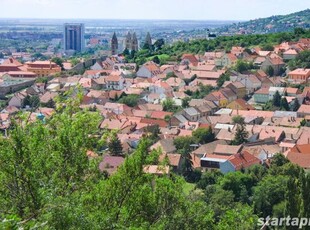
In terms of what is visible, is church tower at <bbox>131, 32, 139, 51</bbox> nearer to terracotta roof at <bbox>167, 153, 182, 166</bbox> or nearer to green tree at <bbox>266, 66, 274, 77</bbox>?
green tree at <bbox>266, 66, 274, 77</bbox>

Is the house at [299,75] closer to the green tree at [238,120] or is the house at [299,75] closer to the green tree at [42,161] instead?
the green tree at [238,120]

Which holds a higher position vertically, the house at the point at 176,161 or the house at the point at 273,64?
the house at the point at 273,64

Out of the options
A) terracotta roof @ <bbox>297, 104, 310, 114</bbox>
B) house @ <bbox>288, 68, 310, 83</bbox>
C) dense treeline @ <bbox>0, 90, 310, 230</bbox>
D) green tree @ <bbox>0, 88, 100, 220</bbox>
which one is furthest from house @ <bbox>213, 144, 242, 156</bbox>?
green tree @ <bbox>0, 88, 100, 220</bbox>

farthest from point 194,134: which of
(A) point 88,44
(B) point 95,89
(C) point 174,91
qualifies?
(A) point 88,44

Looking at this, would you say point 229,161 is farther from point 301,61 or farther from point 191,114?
point 301,61

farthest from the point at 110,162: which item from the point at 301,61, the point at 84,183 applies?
the point at 301,61

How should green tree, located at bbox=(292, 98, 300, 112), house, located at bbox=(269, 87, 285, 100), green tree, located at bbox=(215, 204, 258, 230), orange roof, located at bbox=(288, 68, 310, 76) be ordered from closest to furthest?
green tree, located at bbox=(215, 204, 258, 230) → green tree, located at bbox=(292, 98, 300, 112) → house, located at bbox=(269, 87, 285, 100) → orange roof, located at bbox=(288, 68, 310, 76)

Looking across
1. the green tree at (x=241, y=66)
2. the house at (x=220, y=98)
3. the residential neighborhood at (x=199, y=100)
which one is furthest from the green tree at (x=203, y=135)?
the green tree at (x=241, y=66)
